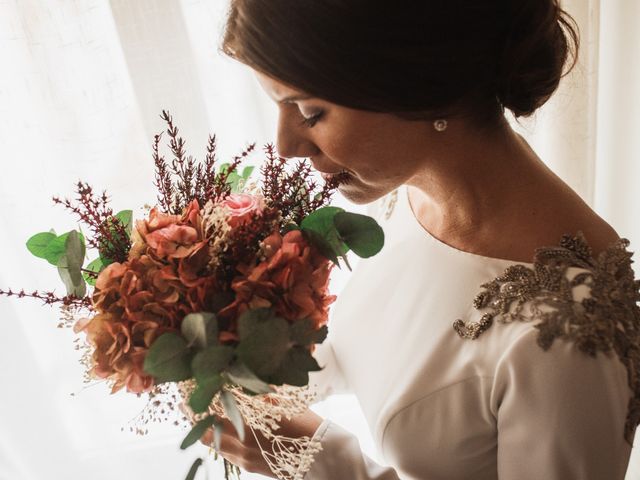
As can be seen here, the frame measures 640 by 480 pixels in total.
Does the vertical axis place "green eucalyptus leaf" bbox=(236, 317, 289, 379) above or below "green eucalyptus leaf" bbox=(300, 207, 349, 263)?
below

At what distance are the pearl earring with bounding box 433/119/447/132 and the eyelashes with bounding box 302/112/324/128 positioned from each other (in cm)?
16

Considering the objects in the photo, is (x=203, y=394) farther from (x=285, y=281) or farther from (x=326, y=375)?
(x=326, y=375)

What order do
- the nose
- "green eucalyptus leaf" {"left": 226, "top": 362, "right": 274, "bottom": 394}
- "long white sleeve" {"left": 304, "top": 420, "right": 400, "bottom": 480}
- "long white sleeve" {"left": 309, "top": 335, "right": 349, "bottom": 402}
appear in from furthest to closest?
"long white sleeve" {"left": 309, "top": 335, "right": 349, "bottom": 402}
"long white sleeve" {"left": 304, "top": 420, "right": 400, "bottom": 480}
the nose
"green eucalyptus leaf" {"left": 226, "top": 362, "right": 274, "bottom": 394}

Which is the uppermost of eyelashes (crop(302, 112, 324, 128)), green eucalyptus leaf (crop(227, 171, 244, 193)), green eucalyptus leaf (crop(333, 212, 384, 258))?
eyelashes (crop(302, 112, 324, 128))

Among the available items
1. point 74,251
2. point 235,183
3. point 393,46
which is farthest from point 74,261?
point 393,46

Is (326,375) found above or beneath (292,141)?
beneath

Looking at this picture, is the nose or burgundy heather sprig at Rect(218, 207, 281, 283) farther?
the nose

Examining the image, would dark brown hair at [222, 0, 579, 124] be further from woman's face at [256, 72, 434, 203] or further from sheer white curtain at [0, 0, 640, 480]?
sheer white curtain at [0, 0, 640, 480]

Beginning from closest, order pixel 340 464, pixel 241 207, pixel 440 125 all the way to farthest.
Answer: pixel 241 207 → pixel 440 125 → pixel 340 464

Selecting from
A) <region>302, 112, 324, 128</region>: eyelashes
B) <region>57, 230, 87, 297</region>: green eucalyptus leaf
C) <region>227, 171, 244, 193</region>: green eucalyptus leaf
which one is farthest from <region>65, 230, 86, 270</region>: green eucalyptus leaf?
<region>302, 112, 324, 128</region>: eyelashes

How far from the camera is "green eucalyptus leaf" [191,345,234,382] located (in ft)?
2.05

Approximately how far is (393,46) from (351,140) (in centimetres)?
14

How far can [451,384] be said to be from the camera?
836 millimetres

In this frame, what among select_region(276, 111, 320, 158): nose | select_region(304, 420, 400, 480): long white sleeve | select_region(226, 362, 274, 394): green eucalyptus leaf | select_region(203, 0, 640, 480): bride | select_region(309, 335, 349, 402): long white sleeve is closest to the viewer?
select_region(226, 362, 274, 394): green eucalyptus leaf
